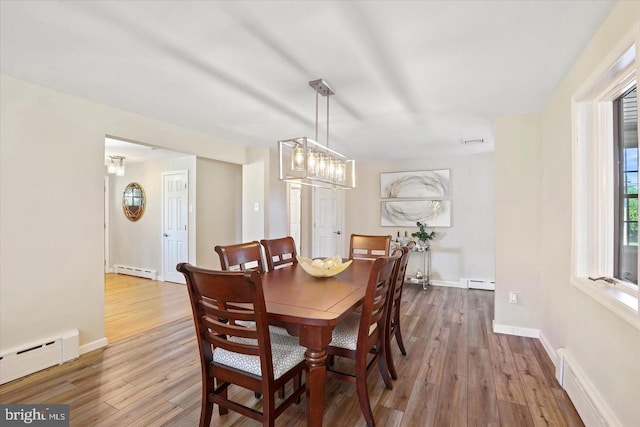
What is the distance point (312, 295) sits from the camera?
1.74m

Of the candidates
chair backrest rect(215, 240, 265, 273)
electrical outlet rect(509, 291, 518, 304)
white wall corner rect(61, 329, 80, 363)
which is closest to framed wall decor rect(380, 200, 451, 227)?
electrical outlet rect(509, 291, 518, 304)

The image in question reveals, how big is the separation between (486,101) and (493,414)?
2397 mm

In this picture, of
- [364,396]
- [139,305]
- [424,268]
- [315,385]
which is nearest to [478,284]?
[424,268]

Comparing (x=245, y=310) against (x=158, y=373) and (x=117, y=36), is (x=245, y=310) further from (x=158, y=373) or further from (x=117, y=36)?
(x=117, y=36)

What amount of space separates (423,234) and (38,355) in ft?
15.7

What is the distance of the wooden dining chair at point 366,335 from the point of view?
160 cm

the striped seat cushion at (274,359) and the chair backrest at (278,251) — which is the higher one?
the chair backrest at (278,251)

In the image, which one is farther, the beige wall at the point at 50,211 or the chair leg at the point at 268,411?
the beige wall at the point at 50,211

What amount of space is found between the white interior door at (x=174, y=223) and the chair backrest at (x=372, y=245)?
3.13 meters

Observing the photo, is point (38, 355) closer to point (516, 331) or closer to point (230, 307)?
point (230, 307)

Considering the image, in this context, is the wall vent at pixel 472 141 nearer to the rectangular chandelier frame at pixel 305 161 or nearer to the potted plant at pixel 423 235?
the potted plant at pixel 423 235

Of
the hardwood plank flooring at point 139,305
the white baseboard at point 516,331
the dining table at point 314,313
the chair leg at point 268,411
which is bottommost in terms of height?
the hardwood plank flooring at point 139,305

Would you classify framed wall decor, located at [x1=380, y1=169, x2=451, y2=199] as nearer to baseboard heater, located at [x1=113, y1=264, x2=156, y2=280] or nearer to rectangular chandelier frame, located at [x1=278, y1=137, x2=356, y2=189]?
rectangular chandelier frame, located at [x1=278, y1=137, x2=356, y2=189]

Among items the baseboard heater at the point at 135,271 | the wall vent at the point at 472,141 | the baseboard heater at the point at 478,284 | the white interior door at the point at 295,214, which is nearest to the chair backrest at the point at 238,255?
the wall vent at the point at 472,141
